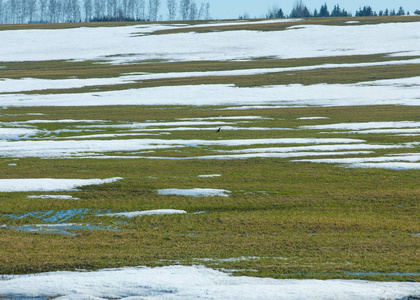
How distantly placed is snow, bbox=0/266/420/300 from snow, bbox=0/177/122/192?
1045 cm

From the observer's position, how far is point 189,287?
1273 cm

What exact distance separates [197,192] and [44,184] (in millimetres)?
6369

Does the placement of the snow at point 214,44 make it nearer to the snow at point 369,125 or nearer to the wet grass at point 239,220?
the snow at point 369,125

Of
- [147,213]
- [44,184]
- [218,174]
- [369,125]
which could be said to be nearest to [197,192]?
[147,213]

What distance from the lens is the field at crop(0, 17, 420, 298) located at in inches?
595

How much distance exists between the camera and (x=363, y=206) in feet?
67.7

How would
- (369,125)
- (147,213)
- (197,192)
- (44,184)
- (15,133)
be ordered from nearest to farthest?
(147,213), (197,192), (44,184), (15,133), (369,125)

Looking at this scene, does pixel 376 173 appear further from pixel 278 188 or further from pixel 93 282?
pixel 93 282

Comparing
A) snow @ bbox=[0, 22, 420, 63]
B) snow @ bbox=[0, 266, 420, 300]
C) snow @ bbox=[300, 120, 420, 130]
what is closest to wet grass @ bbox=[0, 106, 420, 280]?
snow @ bbox=[0, 266, 420, 300]

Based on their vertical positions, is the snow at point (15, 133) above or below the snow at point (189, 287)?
below

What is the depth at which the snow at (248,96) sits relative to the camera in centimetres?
6294

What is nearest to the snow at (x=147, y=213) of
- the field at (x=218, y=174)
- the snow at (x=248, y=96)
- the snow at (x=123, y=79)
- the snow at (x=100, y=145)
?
the field at (x=218, y=174)

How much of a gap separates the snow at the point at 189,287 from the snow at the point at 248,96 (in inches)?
1935

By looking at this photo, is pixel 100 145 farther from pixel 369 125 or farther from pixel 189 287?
pixel 189 287
